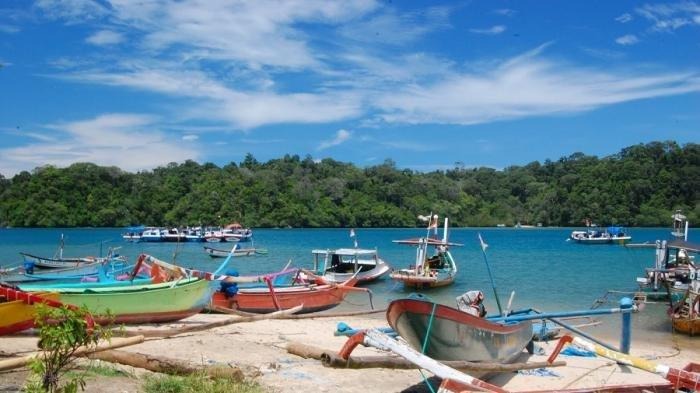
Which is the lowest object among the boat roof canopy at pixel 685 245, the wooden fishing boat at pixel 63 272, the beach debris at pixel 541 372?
the beach debris at pixel 541 372

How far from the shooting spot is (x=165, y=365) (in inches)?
380

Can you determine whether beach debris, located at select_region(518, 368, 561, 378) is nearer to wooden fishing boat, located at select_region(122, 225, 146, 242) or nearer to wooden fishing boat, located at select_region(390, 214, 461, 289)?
wooden fishing boat, located at select_region(390, 214, 461, 289)

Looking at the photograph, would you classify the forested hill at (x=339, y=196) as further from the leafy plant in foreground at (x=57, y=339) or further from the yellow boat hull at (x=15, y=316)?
the leafy plant in foreground at (x=57, y=339)

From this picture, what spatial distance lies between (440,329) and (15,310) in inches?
285

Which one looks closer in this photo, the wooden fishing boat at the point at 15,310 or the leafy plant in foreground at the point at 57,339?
the leafy plant in foreground at the point at 57,339

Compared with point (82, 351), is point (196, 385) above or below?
below

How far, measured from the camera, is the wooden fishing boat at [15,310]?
11.4 metres

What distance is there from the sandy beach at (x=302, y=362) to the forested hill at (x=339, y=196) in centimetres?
9807

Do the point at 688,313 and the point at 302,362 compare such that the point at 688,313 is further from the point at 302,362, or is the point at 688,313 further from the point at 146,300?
the point at 146,300

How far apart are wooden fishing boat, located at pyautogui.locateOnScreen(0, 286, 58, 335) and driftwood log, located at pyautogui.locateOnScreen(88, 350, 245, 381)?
206cm

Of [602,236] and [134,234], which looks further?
[134,234]

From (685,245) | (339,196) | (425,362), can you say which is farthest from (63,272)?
(339,196)

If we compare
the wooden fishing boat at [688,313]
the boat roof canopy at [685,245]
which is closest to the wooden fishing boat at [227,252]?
the boat roof canopy at [685,245]

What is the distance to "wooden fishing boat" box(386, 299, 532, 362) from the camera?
31.2ft
